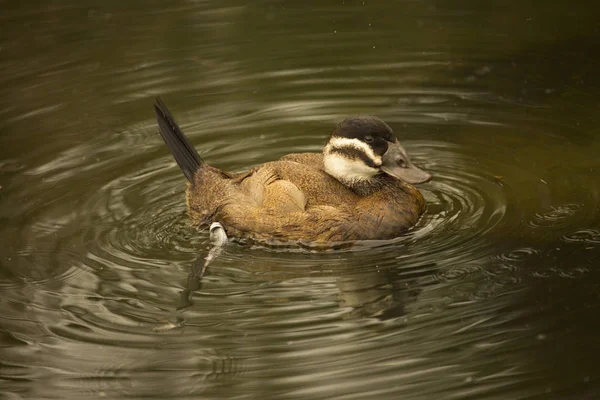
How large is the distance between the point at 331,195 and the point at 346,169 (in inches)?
9.1

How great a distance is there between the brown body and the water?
148 mm

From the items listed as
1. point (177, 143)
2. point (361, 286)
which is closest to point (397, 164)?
point (361, 286)

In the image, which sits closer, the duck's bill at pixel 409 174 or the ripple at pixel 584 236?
the ripple at pixel 584 236

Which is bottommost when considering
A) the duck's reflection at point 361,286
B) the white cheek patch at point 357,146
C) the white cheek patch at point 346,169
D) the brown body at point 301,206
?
the duck's reflection at point 361,286

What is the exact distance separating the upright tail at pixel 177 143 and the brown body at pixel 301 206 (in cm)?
22

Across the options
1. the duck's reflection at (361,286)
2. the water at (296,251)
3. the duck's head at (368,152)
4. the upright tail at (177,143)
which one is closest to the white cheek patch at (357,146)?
the duck's head at (368,152)

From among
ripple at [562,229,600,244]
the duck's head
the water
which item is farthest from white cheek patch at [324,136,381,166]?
ripple at [562,229,600,244]

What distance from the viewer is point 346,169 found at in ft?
20.1

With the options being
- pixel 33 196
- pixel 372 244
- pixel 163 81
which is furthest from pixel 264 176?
pixel 163 81

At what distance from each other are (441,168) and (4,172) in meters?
3.25

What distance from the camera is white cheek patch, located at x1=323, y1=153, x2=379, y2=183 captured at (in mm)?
6070

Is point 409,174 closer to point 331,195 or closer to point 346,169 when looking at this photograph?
point 346,169

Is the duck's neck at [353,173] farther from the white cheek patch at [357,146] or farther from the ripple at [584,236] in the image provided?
the ripple at [584,236]

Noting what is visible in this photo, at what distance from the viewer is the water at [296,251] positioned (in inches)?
185
